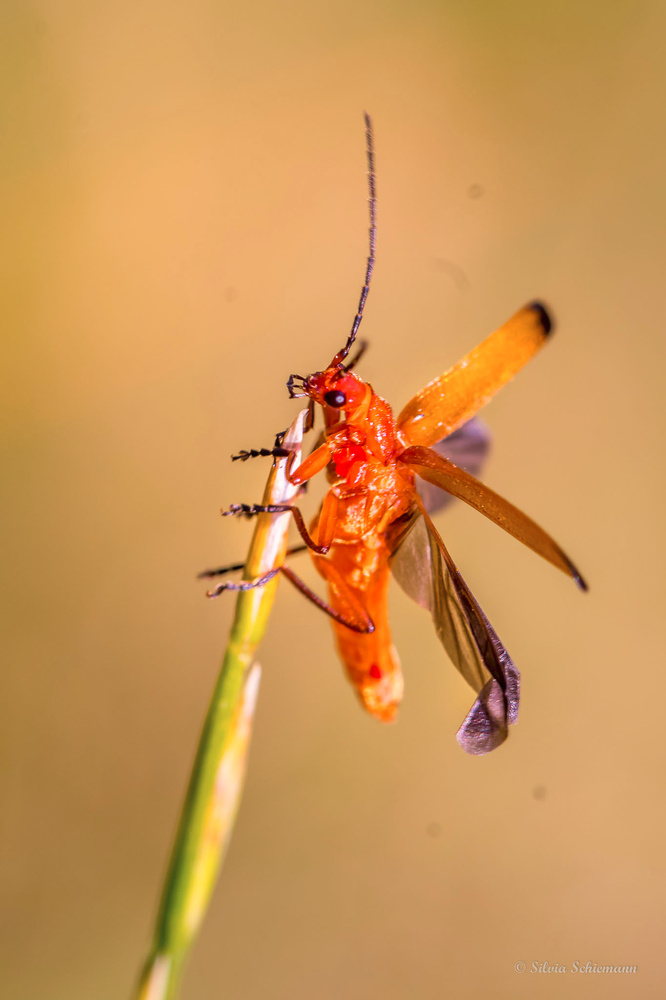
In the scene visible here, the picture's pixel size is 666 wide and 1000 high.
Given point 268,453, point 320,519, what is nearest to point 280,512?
point 268,453

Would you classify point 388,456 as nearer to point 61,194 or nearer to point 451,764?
point 451,764

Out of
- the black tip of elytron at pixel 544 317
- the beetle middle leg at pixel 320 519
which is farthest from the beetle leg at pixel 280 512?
the black tip of elytron at pixel 544 317

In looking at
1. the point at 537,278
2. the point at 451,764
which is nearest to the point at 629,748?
the point at 451,764

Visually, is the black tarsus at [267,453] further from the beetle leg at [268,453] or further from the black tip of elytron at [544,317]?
the black tip of elytron at [544,317]

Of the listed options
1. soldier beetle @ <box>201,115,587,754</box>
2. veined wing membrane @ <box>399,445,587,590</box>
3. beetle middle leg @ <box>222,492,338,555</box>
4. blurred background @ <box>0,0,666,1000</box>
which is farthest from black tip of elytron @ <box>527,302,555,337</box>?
blurred background @ <box>0,0,666,1000</box>

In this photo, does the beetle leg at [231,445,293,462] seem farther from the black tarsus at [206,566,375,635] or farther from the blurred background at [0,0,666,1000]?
the blurred background at [0,0,666,1000]

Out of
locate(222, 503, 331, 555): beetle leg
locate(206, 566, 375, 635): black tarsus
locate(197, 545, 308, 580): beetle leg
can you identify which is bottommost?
locate(206, 566, 375, 635): black tarsus

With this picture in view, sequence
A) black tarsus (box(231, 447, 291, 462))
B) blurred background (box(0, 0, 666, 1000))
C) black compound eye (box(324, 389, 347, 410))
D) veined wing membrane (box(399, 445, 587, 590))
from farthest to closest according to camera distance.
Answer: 1. blurred background (box(0, 0, 666, 1000))
2. black compound eye (box(324, 389, 347, 410))
3. black tarsus (box(231, 447, 291, 462))
4. veined wing membrane (box(399, 445, 587, 590))

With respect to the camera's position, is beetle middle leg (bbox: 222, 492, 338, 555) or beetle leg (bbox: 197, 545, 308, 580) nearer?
beetle middle leg (bbox: 222, 492, 338, 555)
